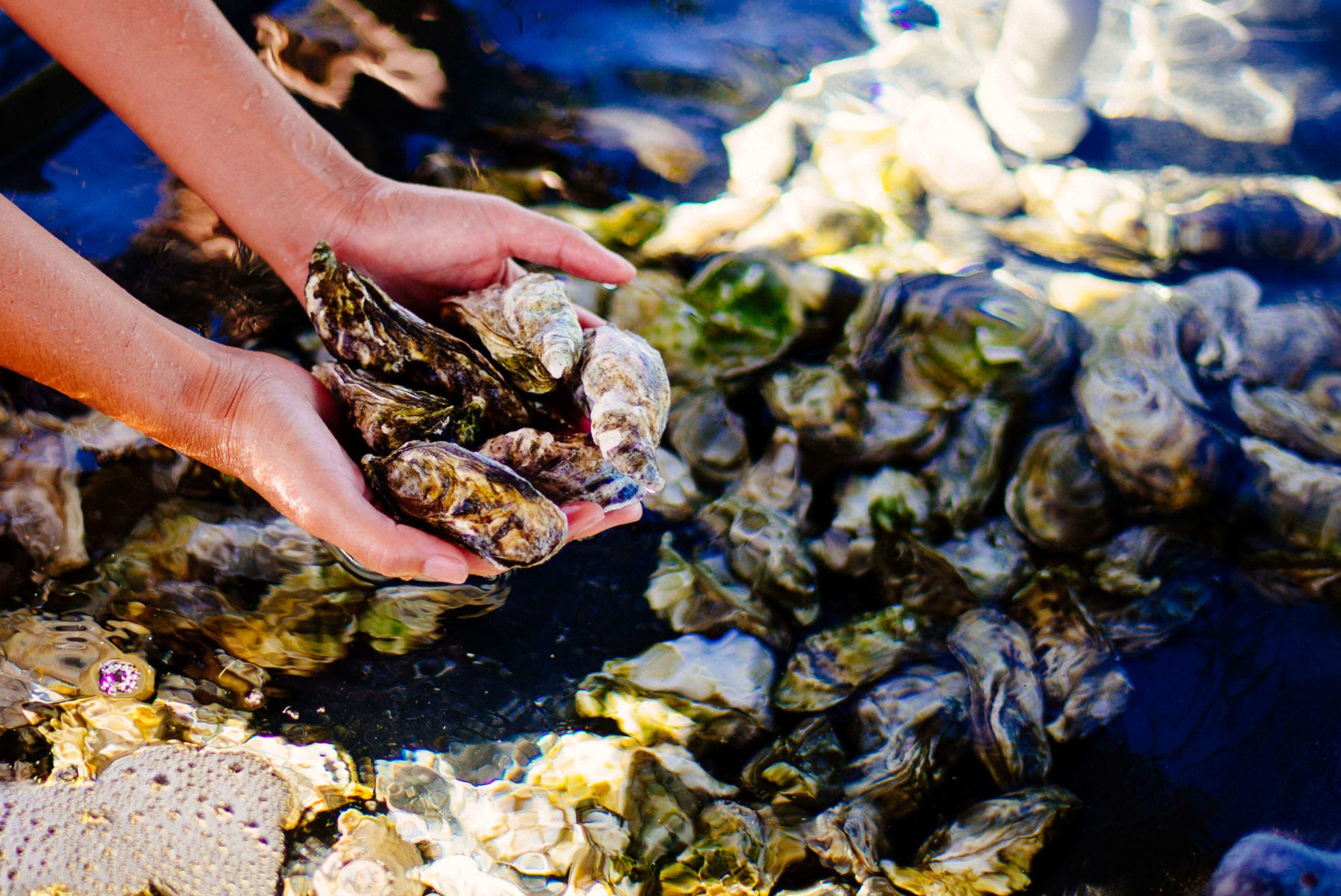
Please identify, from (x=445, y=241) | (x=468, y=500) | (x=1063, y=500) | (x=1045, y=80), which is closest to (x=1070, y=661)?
(x=1063, y=500)

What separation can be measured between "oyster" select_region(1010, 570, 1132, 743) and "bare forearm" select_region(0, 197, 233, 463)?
226cm

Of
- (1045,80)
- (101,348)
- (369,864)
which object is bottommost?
(369,864)

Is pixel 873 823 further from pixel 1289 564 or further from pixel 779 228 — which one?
pixel 779 228

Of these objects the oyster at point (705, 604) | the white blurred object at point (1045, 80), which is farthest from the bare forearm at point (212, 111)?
the white blurred object at point (1045, 80)

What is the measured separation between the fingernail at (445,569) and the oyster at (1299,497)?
2319 millimetres

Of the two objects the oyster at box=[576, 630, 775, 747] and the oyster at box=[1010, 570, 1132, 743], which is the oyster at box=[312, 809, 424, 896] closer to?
the oyster at box=[576, 630, 775, 747]

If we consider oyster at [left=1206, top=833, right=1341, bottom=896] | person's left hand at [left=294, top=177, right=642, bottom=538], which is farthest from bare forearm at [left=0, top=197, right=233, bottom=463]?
oyster at [left=1206, top=833, right=1341, bottom=896]

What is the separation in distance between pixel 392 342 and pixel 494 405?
0.99 feet

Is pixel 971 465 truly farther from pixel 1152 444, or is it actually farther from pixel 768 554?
pixel 768 554

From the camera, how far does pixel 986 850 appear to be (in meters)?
2.07

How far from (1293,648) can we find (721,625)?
158cm

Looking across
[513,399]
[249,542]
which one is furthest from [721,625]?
[249,542]

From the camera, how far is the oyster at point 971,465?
2.69 meters

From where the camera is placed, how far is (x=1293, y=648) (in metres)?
2.34
